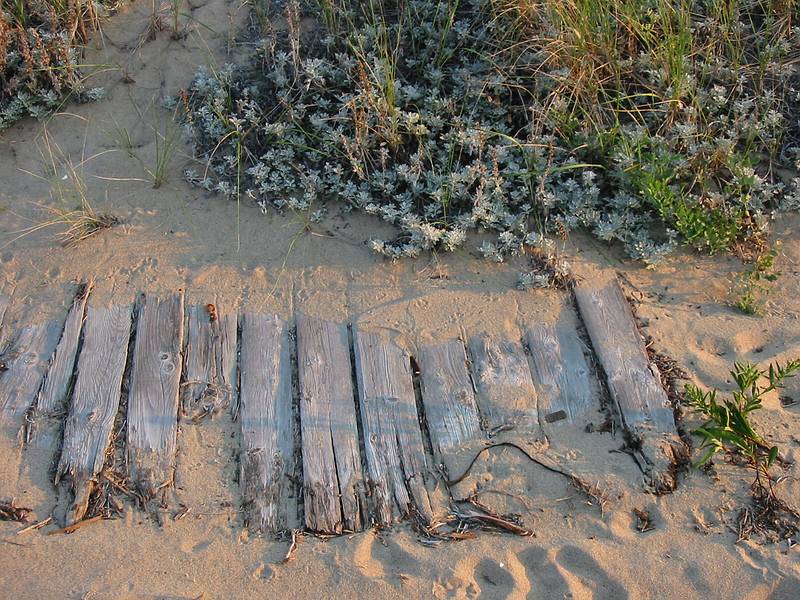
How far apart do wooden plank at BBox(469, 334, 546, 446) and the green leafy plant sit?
2.19ft

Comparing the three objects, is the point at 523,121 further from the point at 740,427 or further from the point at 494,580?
the point at 494,580

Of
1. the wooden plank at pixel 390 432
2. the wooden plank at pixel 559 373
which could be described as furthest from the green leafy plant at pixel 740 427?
the wooden plank at pixel 390 432

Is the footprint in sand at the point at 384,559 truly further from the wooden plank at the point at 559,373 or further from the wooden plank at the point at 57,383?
the wooden plank at the point at 57,383

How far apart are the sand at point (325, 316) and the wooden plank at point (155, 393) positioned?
0.30 feet

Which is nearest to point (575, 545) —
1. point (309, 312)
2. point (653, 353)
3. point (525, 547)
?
point (525, 547)

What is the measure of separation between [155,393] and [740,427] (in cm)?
255

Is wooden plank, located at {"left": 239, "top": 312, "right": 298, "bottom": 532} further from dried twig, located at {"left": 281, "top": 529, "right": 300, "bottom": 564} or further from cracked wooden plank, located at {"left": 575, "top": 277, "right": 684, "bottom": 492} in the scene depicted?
cracked wooden plank, located at {"left": 575, "top": 277, "right": 684, "bottom": 492}

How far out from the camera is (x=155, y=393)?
3.97m

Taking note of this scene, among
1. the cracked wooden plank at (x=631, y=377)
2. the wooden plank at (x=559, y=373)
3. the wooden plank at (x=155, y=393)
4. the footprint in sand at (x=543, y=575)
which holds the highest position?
the cracked wooden plank at (x=631, y=377)

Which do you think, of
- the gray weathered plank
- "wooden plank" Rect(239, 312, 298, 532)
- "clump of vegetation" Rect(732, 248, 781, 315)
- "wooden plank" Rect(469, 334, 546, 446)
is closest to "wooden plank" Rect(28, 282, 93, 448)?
the gray weathered plank

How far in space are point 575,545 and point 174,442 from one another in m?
1.75

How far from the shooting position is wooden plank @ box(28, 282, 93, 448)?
386 cm

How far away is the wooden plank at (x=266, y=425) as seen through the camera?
3.56 metres

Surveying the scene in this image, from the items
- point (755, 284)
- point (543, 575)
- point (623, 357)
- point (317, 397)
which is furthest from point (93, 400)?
point (755, 284)
